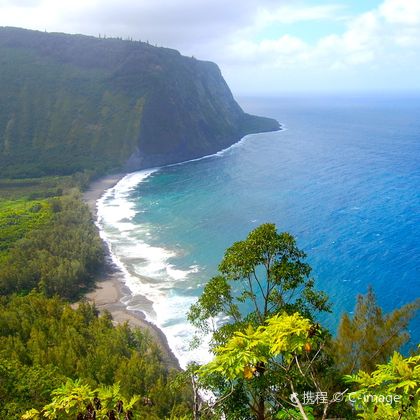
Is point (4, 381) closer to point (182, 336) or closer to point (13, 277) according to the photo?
point (182, 336)

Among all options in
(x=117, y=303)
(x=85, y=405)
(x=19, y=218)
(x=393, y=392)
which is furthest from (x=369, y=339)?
(x=19, y=218)

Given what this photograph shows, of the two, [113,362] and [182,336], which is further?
[182,336]

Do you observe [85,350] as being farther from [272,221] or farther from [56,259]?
[272,221]

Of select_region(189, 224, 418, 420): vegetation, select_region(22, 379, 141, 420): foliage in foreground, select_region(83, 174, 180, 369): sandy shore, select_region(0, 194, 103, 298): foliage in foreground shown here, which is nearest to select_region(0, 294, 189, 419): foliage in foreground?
select_region(83, 174, 180, 369): sandy shore

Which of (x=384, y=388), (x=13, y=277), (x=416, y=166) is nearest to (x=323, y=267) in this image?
(x=13, y=277)

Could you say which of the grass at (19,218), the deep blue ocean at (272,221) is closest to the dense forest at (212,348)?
the grass at (19,218)

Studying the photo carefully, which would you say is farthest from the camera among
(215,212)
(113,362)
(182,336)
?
(215,212)

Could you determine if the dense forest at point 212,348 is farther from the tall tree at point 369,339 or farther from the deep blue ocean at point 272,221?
the deep blue ocean at point 272,221
